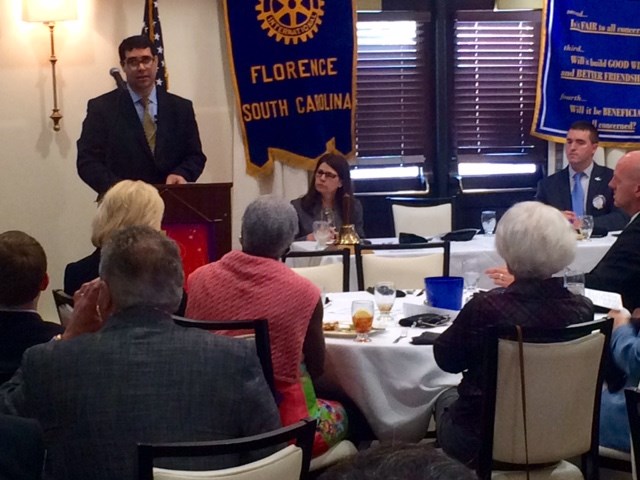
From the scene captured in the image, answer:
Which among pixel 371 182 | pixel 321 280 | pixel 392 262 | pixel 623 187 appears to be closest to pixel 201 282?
pixel 321 280

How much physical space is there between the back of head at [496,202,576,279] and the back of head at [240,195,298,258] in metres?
0.68

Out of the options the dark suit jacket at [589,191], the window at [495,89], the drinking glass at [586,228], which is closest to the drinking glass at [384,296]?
the drinking glass at [586,228]

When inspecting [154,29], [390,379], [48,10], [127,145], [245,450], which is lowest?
[390,379]

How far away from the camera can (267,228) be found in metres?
2.97

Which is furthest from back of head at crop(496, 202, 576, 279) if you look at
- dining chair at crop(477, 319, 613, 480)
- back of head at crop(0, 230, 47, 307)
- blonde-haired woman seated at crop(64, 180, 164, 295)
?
back of head at crop(0, 230, 47, 307)

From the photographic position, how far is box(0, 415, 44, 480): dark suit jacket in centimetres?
192

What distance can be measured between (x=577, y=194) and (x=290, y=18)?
212 centimetres

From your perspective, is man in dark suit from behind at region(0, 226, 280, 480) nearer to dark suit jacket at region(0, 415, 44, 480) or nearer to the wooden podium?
dark suit jacket at region(0, 415, 44, 480)

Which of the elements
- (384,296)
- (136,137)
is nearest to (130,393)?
(384,296)

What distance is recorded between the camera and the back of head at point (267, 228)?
297 cm

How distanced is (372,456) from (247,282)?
206 cm

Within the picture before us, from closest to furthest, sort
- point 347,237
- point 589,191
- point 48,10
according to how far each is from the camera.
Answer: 1. point 347,237
2. point 48,10
3. point 589,191

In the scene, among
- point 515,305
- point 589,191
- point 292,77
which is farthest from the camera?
point 292,77

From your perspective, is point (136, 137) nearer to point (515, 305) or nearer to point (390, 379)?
point (390, 379)
